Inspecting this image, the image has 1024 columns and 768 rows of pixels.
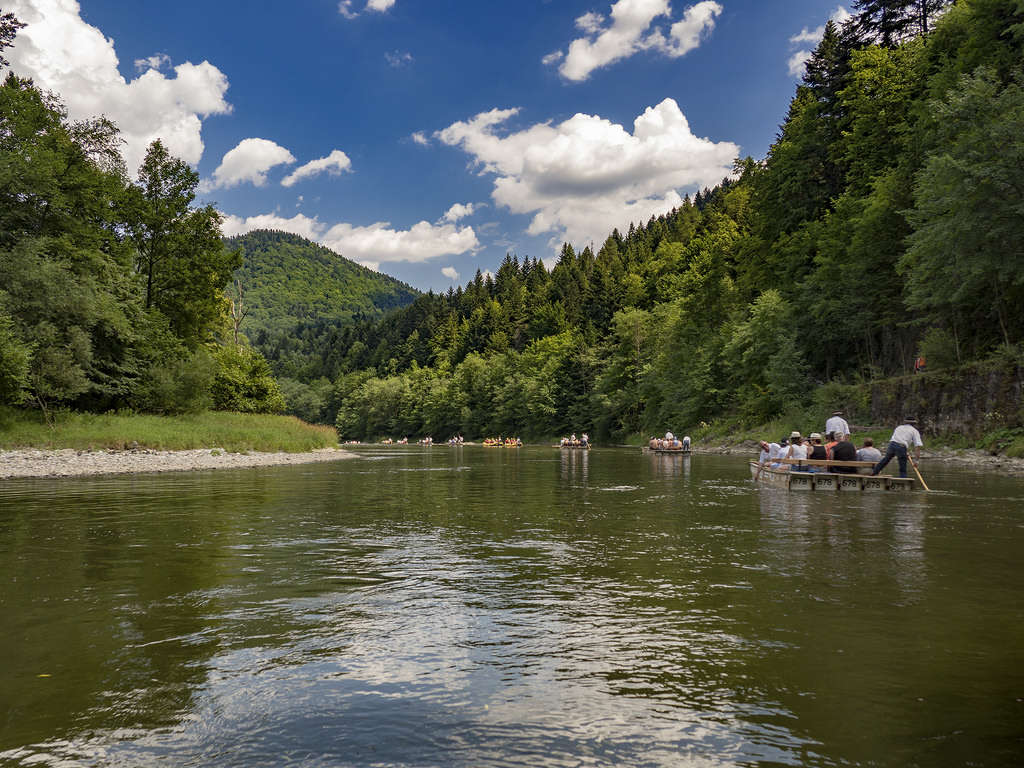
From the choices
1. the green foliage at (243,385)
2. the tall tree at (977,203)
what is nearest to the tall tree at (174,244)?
→ the green foliage at (243,385)

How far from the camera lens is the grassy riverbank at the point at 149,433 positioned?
3144 cm

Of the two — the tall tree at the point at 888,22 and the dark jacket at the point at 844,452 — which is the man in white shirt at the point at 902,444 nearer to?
the dark jacket at the point at 844,452

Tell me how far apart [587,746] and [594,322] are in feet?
338

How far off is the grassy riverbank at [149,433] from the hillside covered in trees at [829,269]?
124 feet

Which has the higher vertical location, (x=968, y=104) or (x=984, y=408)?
(x=968, y=104)

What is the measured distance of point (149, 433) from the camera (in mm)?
36125

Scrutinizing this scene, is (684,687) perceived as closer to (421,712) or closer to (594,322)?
(421,712)

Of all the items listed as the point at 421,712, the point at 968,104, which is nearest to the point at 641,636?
the point at 421,712

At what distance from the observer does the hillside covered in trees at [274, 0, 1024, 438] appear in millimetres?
29906

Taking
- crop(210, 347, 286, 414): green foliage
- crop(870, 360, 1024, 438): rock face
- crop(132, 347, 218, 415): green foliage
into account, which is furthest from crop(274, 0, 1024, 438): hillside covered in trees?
crop(132, 347, 218, 415): green foliage

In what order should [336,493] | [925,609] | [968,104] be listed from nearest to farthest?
[925,609] → [336,493] → [968,104]

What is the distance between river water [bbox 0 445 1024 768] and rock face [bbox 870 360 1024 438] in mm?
A: 18721

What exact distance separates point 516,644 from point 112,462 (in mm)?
31124

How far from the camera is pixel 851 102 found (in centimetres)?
5047
